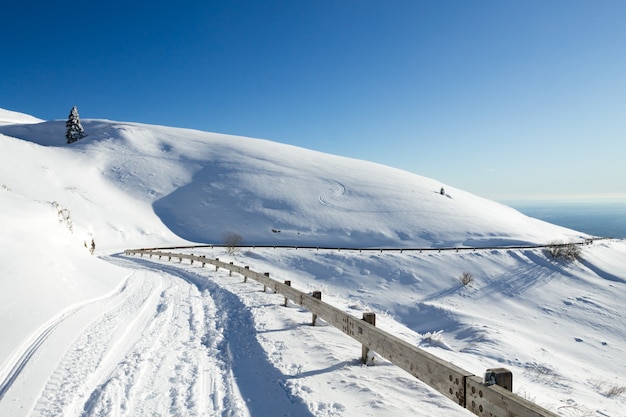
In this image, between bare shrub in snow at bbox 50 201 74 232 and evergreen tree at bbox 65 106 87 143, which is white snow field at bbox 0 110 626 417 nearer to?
bare shrub in snow at bbox 50 201 74 232

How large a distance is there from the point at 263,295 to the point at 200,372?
653 cm

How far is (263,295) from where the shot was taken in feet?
38.7

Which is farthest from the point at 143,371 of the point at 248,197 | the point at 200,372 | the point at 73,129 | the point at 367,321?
the point at 73,129

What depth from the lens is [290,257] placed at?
123 feet

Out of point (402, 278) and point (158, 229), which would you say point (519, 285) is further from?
point (158, 229)

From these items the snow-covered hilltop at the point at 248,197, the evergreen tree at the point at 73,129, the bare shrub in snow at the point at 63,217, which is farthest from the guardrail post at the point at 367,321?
the evergreen tree at the point at 73,129

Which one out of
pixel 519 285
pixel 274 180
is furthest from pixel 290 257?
pixel 274 180

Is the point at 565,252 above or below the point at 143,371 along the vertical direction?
above

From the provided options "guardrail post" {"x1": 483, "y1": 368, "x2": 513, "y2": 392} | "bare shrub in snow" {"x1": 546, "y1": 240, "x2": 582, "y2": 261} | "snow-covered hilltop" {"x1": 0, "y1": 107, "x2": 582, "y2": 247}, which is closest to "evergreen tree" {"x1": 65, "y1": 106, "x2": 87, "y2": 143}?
"snow-covered hilltop" {"x1": 0, "y1": 107, "x2": 582, "y2": 247}

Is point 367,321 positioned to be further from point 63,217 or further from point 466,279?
point 466,279

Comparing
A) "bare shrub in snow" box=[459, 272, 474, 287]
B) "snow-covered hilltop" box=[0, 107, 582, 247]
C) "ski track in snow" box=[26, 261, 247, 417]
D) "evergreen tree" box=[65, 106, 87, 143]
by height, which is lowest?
"bare shrub in snow" box=[459, 272, 474, 287]

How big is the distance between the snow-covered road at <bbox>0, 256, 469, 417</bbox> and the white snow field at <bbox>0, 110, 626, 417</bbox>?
0.03 m

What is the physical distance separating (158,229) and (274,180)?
2582cm

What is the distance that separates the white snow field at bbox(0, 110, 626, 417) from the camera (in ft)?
15.8
